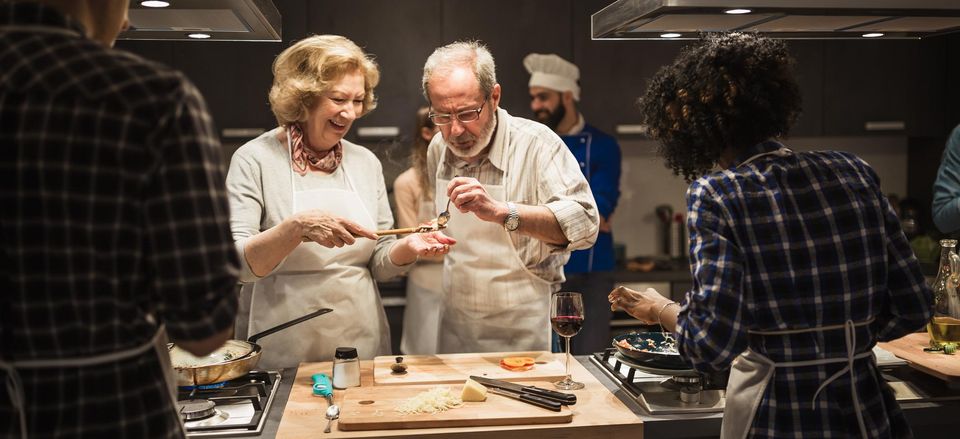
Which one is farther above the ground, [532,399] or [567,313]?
[567,313]

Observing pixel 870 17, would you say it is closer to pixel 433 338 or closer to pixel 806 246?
pixel 806 246

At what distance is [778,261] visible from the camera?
1.44 meters

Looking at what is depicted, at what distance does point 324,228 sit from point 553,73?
2505 mm

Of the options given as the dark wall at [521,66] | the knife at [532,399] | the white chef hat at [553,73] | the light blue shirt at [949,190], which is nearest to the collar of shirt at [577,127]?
Answer: the white chef hat at [553,73]

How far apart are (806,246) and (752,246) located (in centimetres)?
9

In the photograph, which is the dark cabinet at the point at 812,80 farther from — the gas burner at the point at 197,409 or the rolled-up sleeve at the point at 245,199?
the gas burner at the point at 197,409

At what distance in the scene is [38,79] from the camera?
103cm

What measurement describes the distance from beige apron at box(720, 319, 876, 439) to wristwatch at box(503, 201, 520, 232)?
0.78m

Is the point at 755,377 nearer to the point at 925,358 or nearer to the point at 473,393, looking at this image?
the point at 473,393

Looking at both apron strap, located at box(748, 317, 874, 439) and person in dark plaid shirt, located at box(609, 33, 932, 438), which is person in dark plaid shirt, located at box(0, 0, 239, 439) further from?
apron strap, located at box(748, 317, 874, 439)

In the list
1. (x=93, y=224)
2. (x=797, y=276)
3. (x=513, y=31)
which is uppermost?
(x=513, y=31)

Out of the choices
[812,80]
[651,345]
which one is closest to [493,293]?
[651,345]

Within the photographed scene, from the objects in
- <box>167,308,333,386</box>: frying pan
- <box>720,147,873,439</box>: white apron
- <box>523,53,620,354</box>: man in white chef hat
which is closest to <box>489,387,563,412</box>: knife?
<box>720,147,873,439</box>: white apron

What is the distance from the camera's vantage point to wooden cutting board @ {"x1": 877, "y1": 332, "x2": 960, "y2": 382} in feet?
6.33
